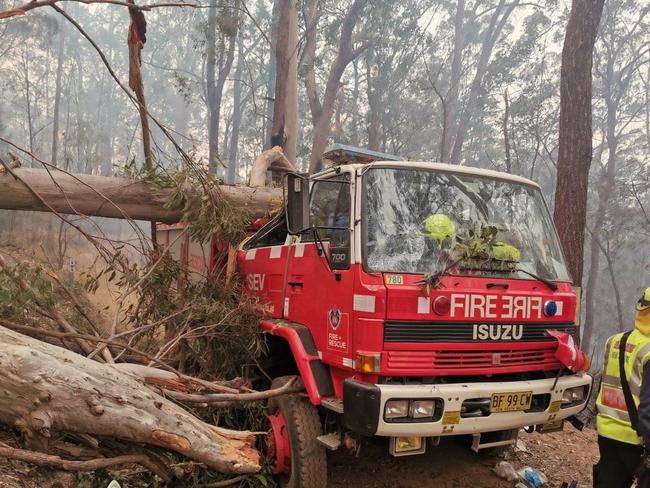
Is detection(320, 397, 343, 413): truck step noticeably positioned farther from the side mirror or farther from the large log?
the large log

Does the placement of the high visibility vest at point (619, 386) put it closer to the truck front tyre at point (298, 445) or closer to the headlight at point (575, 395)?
the headlight at point (575, 395)

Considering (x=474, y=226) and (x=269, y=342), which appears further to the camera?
(x=269, y=342)

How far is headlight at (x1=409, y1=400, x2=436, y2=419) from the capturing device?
3104 millimetres

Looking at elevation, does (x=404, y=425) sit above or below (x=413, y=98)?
below

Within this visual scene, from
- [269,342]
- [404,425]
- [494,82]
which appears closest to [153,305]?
[269,342]

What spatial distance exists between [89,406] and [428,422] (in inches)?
76.8

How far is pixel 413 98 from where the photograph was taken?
29516mm

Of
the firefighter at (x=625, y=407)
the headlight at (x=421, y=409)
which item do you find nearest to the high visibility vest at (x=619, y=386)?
the firefighter at (x=625, y=407)

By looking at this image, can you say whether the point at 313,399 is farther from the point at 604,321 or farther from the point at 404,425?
the point at 604,321

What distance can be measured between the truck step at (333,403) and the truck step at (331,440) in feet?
0.69

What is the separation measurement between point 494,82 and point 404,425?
88.3ft

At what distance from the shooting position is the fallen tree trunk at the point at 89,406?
2.75 metres

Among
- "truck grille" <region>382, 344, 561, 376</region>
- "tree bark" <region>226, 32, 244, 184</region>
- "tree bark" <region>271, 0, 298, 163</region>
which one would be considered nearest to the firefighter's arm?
"truck grille" <region>382, 344, 561, 376</region>

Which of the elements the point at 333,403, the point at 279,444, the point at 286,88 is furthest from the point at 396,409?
A: the point at 286,88
